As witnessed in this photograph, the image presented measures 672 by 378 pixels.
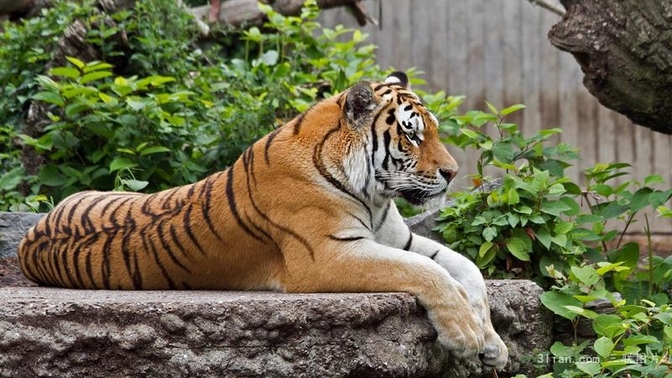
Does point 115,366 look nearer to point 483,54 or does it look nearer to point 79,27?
point 79,27

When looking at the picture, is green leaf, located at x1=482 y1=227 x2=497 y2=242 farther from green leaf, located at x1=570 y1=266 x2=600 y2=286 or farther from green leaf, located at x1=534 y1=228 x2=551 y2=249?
green leaf, located at x1=570 y1=266 x2=600 y2=286

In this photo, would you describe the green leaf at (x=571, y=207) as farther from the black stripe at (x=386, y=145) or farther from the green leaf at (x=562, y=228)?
the black stripe at (x=386, y=145)

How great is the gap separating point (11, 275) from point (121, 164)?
1216mm

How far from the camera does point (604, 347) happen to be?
3.73 meters

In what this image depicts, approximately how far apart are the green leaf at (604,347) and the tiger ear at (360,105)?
1173 mm

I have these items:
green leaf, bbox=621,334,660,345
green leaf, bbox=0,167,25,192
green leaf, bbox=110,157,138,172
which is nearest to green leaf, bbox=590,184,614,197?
green leaf, bbox=621,334,660,345

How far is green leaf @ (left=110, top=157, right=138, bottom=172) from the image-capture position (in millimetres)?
6171

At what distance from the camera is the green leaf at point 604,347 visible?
3.71 meters

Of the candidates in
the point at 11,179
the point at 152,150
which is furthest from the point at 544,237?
the point at 11,179

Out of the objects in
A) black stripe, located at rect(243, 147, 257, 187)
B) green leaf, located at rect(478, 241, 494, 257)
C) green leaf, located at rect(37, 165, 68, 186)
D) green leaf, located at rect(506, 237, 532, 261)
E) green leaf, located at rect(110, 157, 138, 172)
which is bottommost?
green leaf, located at rect(37, 165, 68, 186)

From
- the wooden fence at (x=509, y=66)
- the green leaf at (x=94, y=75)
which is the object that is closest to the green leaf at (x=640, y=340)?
the green leaf at (x=94, y=75)

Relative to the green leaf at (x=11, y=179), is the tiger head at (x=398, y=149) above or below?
above

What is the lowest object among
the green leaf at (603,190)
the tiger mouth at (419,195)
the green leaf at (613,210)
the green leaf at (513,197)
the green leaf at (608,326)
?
the green leaf at (613,210)

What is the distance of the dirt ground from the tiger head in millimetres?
1758
